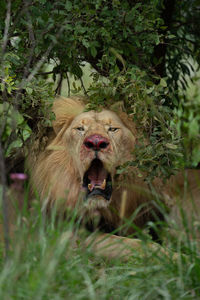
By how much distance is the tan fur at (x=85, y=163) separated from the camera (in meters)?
4.34

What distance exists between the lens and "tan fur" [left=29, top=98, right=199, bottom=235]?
14.2 ft

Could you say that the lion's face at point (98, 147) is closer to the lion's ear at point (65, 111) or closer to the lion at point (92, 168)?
the lion at point (92, 168)

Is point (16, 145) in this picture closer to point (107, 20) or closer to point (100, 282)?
point (107, 20)

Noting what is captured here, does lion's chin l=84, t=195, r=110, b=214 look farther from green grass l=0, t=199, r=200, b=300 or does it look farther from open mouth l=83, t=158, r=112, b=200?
green grass l=0, t=199, r=200, b=300

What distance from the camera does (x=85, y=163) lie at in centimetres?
424

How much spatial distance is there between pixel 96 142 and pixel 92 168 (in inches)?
11.1

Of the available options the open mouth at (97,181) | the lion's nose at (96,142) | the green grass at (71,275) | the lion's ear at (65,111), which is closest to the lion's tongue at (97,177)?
the open mouth at (97,181)

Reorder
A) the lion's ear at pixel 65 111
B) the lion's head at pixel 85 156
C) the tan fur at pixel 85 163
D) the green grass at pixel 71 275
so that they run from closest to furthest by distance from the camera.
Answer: the green grass at pixel 71 275
the lion's head at pixel 85 156
the tan fur at pixel 85 163
the lion's ear at pixel 65 111

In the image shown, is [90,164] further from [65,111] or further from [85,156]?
[65,111]

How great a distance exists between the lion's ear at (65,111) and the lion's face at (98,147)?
0.11 m

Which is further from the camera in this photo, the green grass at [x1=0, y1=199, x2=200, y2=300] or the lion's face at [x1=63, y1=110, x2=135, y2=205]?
the lion's face at [x1=63, y1=110, x2=135, y2=205]

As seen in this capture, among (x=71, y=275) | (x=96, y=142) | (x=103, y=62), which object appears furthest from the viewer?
(x=103, y=62)

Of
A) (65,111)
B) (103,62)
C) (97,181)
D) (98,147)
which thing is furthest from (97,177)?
(103,62)

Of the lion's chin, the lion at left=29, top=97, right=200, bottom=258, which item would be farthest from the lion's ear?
the lion's chin
